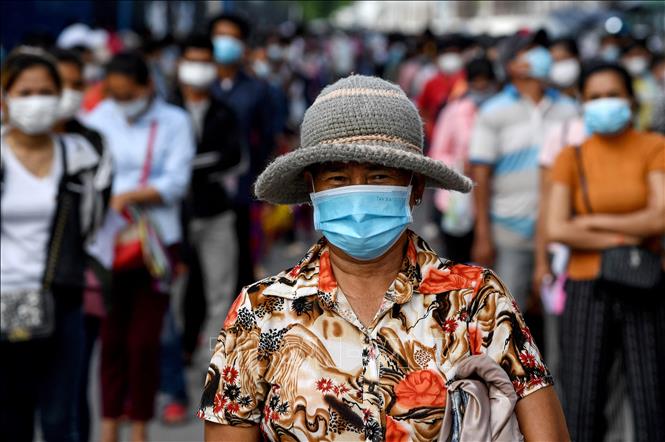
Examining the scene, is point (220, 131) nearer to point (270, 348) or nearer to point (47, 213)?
point (47, 213)

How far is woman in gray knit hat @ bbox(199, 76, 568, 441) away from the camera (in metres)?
2.68

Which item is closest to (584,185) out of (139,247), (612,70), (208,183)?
(612,70)

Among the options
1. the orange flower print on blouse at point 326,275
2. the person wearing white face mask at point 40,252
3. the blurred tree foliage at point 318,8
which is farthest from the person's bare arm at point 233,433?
the blurred tree foliage at point 318,8

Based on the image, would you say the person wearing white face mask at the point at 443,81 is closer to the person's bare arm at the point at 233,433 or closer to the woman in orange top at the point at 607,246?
the woman in orange top at the point at 607,246

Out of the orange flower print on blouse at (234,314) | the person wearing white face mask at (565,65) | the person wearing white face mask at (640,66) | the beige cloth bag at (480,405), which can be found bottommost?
the beige cloth bag at (480,405)

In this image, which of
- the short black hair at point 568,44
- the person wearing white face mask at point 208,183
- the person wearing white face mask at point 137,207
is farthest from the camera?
the short black hair at point 568,44

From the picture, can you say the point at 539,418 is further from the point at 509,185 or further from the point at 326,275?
the point at 509,185

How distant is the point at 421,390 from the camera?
8.79 ft

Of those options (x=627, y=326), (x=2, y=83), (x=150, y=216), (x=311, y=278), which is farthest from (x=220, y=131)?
(x=311, y=278)

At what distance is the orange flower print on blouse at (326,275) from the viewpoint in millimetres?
2814

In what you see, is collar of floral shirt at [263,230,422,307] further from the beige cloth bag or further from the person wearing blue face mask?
the person wearing blue face mask

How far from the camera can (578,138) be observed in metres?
6.19

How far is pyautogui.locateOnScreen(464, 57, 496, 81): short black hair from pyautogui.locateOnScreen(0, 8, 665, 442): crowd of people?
15 mm

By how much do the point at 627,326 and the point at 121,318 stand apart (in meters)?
2.65
